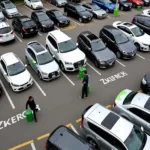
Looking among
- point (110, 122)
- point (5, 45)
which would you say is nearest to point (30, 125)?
point (110, 122)

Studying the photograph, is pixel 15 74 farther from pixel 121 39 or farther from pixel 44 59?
pixel 121 39

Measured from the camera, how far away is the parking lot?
1098 centimetres

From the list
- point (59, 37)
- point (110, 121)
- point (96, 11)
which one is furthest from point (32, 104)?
point (96, 11)

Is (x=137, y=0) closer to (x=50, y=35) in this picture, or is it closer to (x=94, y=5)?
(x=94, y=5)

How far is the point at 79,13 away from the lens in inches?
913

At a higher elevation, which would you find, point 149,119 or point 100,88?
point 149,119

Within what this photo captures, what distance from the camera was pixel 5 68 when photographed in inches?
564

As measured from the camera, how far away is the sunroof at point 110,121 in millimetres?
9258

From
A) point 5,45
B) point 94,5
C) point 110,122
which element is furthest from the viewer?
point 94,5

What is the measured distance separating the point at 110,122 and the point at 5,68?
8115 millimetres

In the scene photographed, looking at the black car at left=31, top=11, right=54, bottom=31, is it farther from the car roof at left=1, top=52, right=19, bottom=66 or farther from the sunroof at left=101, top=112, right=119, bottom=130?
the sunroof at left=101, top=112, right=119, bottom=130

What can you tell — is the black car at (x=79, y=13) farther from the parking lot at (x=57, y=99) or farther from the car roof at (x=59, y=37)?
the parking lot at (x=57, y=99)

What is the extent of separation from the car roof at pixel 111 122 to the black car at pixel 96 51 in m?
5.96

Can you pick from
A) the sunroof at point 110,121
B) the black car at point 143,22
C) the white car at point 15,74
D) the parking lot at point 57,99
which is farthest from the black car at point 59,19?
the sunroof at point 110,121
